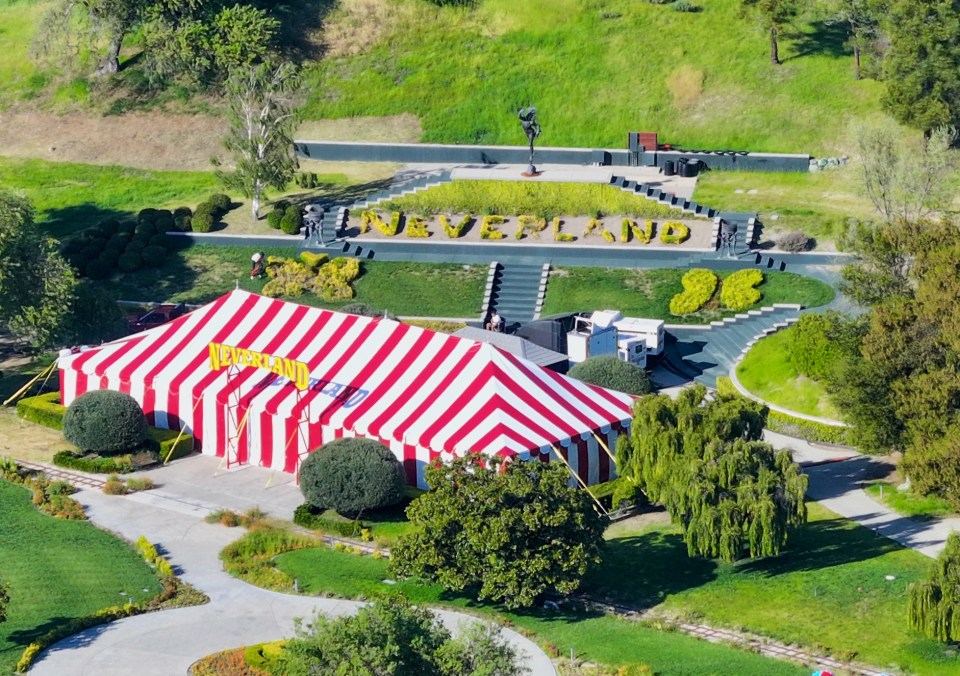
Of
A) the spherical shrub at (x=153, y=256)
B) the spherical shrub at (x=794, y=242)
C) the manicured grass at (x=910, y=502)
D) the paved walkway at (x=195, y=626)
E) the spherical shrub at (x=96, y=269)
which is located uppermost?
the spherical shrub at (x=794, y=242)

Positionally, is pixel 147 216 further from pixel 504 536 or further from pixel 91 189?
pixel 504 536

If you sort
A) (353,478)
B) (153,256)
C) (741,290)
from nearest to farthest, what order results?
1. (353,478)
2. (741,290)
3. (153,256)

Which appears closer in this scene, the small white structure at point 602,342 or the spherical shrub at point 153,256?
the small white structure at point 602,342

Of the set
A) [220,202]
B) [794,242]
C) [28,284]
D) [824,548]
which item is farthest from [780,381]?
[220,202]

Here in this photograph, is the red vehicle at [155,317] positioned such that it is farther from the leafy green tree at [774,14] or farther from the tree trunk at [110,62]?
the leafy green tree at [774,14]

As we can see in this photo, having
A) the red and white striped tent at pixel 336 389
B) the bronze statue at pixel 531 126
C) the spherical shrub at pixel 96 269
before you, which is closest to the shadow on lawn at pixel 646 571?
the red and white striped tent at pixel 336 389

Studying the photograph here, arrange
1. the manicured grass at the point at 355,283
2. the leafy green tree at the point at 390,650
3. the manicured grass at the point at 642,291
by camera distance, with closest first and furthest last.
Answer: the leafy green tree at the point at 390,650 < the manicured grass at the point at 642,291 < the manicured grass at the point at 355,283

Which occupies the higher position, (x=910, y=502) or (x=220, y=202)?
(x=220, y=202)

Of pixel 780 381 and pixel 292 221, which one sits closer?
pixel 780 381
